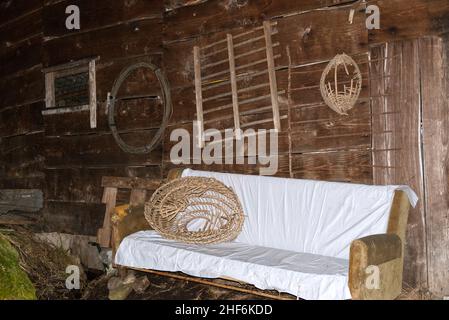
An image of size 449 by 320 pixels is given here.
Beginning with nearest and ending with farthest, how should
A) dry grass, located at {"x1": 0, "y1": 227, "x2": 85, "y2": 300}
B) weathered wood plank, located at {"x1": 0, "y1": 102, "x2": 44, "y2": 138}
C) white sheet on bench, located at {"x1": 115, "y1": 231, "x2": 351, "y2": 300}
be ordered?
white sheet on bench, located at {"x1": 115, "y1": 231, "x2": 351, "y2": 300}
dry grass, located at {"x1": 0, "y1": 227, "x2": 85, "y2": 300}
weathered wood plank, located at {"x1": 0, "y1": 102, "x2": 44, "y2": 138}

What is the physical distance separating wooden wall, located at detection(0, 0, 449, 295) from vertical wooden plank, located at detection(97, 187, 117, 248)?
0.24 m

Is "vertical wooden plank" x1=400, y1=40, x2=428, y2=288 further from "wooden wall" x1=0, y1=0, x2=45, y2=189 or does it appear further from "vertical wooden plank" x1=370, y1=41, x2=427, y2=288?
"wooden wall" x1=0, y1=0, x2=45, y2=189

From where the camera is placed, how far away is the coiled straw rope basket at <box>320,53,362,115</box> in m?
3.54

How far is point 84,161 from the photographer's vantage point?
555cm

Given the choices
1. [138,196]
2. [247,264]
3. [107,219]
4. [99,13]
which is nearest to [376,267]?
[247,264]

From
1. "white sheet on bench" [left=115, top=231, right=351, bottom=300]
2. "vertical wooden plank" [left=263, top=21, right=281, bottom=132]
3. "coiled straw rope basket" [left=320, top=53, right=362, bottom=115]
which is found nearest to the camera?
"white sheet on bench" [left=115, top=231, right=351, bottom=300]

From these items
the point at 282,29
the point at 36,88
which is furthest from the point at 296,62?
the point at 36,88

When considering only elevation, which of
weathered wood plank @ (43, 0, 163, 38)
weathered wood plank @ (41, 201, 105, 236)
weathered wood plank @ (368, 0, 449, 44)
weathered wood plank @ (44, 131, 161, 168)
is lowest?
weathered wood plank @ (41, 201, 105, 236)

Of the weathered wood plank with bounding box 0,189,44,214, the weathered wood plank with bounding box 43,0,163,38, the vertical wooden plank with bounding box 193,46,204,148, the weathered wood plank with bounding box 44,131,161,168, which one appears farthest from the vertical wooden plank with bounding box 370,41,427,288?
the weathered wood plank with bounding box 0,189,44,214

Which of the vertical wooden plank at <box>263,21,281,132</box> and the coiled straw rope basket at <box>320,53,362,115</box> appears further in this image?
the vertical wooden plank at <box>263,21,281,132</box>

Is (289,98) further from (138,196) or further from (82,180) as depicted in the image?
(82,180)

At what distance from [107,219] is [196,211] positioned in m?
1.32

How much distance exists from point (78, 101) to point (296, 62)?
2.97 m

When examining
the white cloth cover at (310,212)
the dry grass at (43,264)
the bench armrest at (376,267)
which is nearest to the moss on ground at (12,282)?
the dry grass at (43,264)
